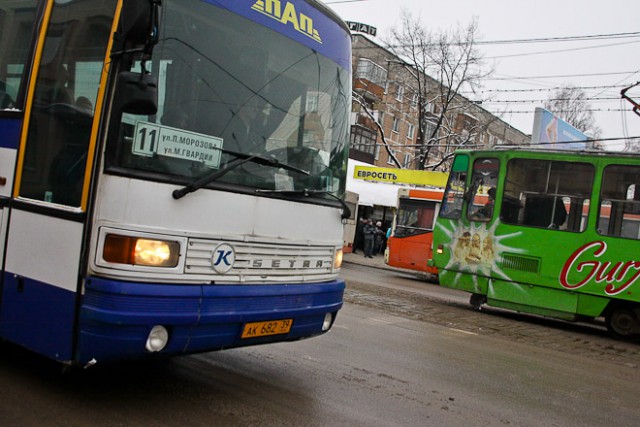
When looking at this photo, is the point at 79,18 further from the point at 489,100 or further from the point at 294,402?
the point at 489,100

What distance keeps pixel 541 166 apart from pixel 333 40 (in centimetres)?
790

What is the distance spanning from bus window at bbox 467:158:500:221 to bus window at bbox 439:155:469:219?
0.76 feet

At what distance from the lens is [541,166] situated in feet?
40.8

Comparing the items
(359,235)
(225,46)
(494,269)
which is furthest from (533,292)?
(359,235)

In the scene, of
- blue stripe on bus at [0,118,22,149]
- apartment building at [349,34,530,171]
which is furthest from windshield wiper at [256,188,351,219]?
apartment building at [349,34,530,171]

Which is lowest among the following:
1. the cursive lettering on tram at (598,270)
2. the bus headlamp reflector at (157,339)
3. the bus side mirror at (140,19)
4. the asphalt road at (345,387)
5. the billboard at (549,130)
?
the asphalt road at (345,387)

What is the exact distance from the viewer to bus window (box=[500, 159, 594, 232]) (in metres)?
12.1

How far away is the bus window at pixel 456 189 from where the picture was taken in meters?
13.6

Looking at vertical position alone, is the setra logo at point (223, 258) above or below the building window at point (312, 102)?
below

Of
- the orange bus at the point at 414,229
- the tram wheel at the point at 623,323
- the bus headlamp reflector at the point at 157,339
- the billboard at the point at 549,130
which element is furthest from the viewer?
the billboard at the point at 549,130

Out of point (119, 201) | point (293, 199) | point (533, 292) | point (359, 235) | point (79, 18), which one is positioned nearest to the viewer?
point (119, 201)

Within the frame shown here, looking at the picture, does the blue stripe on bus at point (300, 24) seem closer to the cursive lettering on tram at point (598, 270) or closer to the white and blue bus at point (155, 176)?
the white and blue bus at point (155, 176)

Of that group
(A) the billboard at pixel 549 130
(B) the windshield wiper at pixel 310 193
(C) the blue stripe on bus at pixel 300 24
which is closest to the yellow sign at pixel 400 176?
(A) the billboard at pixel 549 130

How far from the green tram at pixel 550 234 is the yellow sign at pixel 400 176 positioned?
13.2 metres
